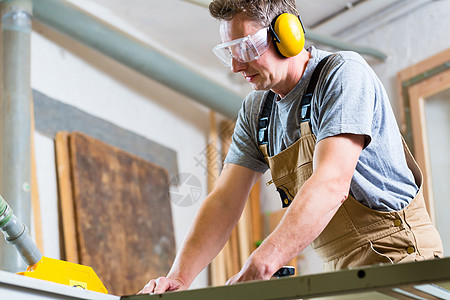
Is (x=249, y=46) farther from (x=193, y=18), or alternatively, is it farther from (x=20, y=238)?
(x=193, y=18)

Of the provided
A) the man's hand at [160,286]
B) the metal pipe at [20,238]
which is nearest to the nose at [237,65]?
the man's hand at [160,286]

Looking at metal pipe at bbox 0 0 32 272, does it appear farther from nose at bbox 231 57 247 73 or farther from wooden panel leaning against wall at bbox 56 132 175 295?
nose at bbox 231 57 247 73

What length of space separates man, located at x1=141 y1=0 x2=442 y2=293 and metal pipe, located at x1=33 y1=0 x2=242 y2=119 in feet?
7.56

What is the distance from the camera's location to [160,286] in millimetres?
1605

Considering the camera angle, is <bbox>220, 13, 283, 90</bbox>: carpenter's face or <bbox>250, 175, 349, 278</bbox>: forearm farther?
<bbox>220, 13, 283, 90</bbox>: carpenter's face

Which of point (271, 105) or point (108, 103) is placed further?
point (108, 103)

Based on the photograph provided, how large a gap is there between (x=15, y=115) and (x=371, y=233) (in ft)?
7.65

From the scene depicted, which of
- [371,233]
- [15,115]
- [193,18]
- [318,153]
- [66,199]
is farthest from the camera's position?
[193,18]

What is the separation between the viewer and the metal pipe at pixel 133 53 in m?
3.94

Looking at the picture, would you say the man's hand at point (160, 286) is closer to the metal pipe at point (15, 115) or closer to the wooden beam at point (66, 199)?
the metal pipe at point (15, 115)

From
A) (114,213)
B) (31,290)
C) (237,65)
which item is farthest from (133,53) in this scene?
(31,290)

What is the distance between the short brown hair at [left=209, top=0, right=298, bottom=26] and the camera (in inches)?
72.5

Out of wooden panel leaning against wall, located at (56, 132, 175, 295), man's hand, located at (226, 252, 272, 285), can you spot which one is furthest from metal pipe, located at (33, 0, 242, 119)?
man's hand, located at (226, 252, 272, 285)

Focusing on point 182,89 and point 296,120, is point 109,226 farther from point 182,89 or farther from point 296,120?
point 296,120
